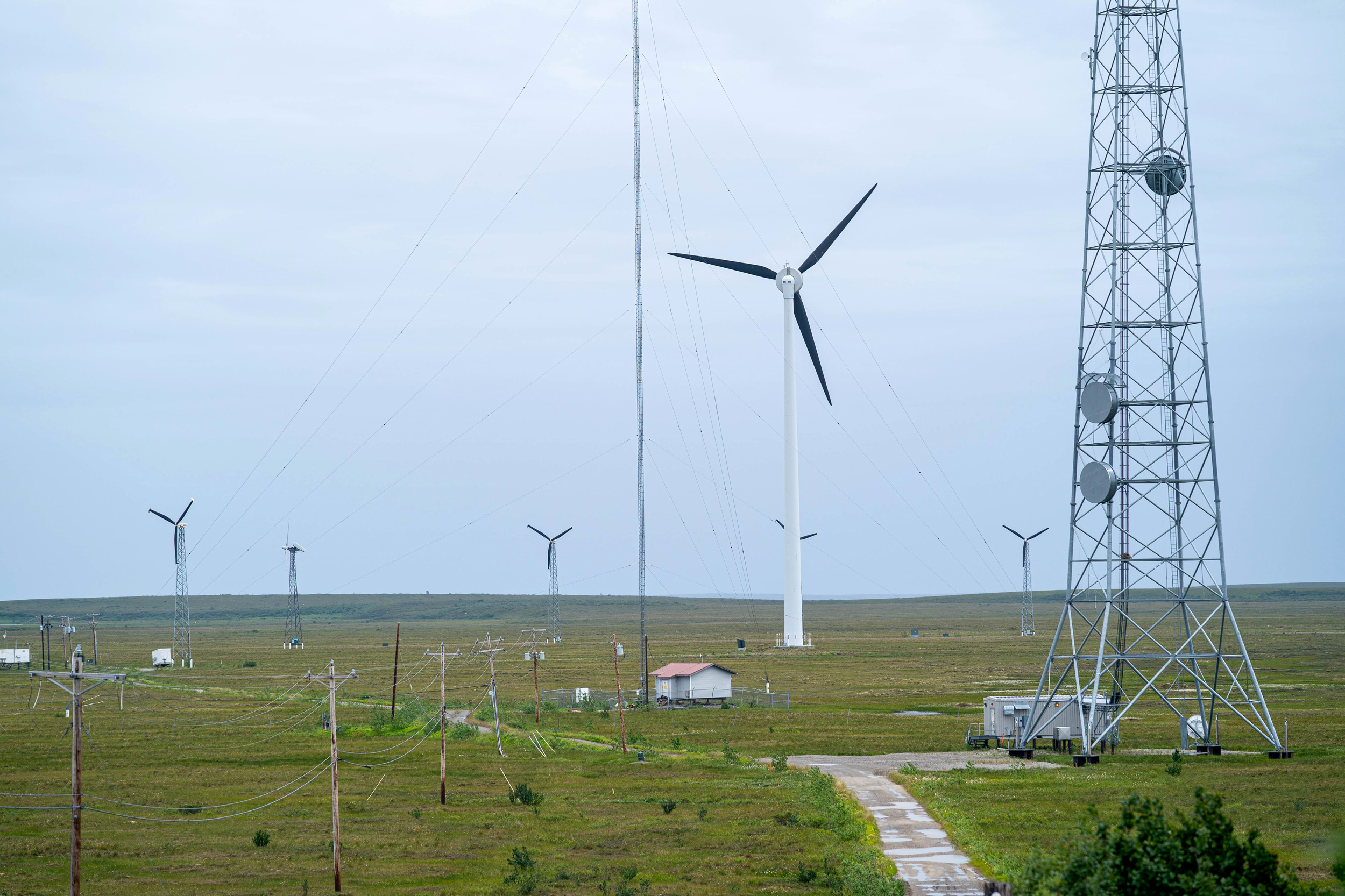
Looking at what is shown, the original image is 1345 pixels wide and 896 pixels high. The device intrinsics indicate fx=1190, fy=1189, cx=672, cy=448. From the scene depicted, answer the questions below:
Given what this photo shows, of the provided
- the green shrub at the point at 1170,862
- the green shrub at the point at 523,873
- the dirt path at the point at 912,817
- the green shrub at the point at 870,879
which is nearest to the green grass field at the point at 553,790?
the green shrub at the point at 523,873

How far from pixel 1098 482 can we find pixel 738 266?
7345 centimetres

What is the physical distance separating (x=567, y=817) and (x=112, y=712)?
5649 cm

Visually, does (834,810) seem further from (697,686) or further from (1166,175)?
(697,686)

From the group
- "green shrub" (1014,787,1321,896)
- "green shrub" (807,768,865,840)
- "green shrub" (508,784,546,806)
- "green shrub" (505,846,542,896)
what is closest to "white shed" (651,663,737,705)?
"green shrub" (807,768,865,840)

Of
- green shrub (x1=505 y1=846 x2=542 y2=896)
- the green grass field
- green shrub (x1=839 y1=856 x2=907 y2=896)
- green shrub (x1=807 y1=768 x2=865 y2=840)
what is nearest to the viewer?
green shrub (x1=839 y1=856 x2=907 y2=896)

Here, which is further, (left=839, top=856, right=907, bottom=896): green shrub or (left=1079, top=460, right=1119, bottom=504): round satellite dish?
(left=1079, top=460, right=1119, bottom=504): round satellite dish

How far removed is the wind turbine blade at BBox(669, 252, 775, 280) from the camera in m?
114

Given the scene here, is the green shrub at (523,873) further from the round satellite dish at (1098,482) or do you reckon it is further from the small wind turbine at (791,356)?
the small wind turbine at (791,356)

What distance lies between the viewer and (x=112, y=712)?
8512cm

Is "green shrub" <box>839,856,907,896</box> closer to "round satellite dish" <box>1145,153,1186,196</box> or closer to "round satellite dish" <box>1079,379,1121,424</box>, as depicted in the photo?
"round satellite dish" <box>1079,379,1121,424</box>

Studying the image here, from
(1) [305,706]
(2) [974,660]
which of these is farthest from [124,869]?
(2) [974,660]

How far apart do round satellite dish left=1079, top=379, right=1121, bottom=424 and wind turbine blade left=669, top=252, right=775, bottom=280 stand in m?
62.1

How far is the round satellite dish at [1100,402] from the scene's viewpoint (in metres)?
50.1

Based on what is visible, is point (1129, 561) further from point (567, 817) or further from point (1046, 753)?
point (567, 817)
